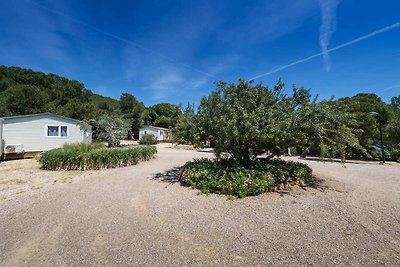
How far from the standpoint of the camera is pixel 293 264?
2533 millimetres

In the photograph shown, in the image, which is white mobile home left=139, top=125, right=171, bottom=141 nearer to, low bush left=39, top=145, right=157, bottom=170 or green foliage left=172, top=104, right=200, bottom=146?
low bush left=39, top=145, right=157, bottom=170

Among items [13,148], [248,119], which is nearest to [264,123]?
[248,119]

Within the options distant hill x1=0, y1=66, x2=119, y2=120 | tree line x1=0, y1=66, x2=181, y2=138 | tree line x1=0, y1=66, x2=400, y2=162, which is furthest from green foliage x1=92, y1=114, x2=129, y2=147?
distant hill x1=0, y1=66, x2=119, y2=120

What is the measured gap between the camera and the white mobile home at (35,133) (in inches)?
487

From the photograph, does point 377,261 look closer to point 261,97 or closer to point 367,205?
point 367,205

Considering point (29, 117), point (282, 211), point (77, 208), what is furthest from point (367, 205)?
point (29, 117)

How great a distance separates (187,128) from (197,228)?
3608 millimetres

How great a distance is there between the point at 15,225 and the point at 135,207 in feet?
6.77

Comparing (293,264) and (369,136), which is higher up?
(369,136)

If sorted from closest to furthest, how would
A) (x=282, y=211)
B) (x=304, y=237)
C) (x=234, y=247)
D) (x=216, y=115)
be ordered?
(x=234, y=247) < (x=304, y=237) < (x=282, y=211) < (x=216, y=115)


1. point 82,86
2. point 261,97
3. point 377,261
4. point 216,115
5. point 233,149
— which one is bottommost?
point 377,261

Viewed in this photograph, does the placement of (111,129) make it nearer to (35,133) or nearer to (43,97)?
(35,133)

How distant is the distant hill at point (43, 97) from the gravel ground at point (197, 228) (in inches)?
906

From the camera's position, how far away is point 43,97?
3003 cm
